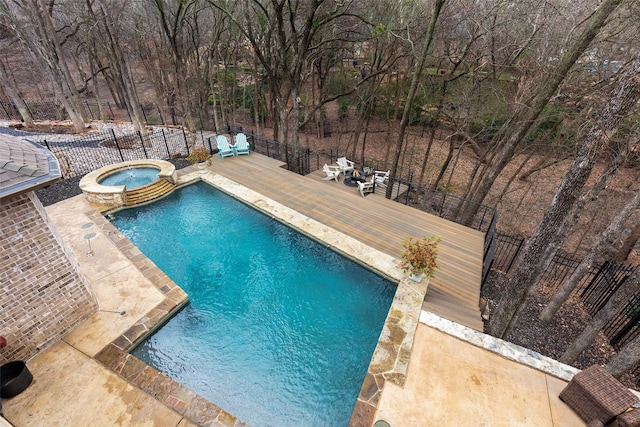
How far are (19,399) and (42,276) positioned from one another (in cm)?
177

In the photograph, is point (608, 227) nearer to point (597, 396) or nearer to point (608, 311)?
point (608, 311)

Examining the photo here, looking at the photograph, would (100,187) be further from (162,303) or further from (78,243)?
(162,303)

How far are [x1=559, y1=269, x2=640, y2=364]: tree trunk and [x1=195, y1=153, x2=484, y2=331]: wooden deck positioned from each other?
1.84 metres

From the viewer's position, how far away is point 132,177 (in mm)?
10570

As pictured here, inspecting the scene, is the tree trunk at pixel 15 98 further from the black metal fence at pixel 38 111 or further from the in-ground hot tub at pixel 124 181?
the in-ground hot tub at pixel 124 181

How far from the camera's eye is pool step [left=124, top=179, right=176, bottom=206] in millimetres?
9203

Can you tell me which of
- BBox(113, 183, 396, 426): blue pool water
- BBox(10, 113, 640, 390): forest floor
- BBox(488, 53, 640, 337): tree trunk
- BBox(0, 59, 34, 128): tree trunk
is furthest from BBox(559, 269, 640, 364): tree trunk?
BBox(0, 59, 34, 128): tree trunk

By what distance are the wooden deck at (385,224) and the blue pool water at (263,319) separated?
3.81ft

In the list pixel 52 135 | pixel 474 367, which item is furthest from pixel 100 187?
pixel 474 367

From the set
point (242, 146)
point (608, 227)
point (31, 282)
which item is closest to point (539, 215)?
point (608, 227)

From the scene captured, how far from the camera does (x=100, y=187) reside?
9.01m

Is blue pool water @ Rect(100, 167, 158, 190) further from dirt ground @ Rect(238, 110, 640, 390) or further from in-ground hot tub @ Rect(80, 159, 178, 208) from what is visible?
dirt ground @ Rect(238, 110, 640, 390)

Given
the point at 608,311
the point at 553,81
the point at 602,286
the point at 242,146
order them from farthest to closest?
the point at 242,146
the point at 602,286
the point at 553,81
the point at 608,311

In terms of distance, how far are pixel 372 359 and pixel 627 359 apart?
4.18 m
